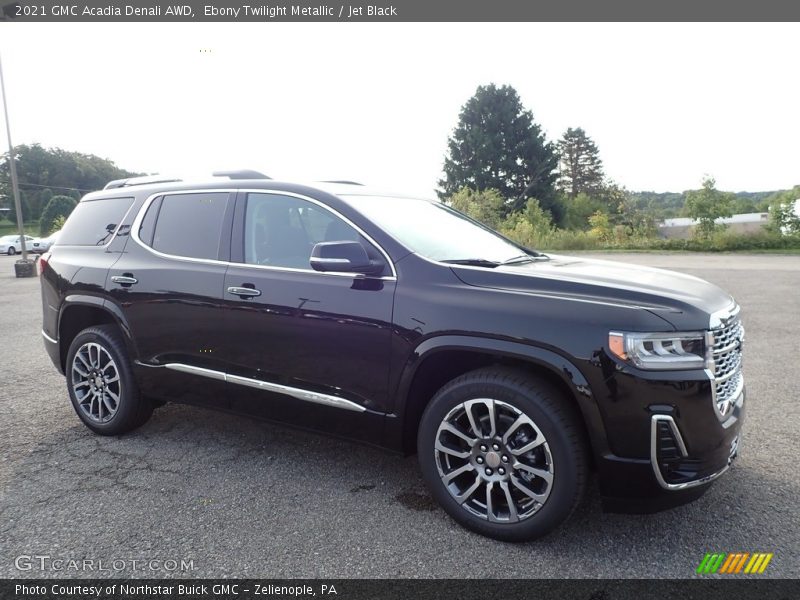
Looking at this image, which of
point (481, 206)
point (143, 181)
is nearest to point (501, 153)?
point (481, 206)

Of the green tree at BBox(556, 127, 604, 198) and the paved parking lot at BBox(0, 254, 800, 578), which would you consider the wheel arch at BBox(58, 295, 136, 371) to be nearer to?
the paved parking lot at BBox(0, 254, 800, 578)

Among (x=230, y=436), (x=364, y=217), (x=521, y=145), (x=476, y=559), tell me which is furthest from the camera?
(x=521, y=145)

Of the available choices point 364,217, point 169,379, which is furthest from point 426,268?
point 169,379

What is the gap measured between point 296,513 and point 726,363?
2312mm

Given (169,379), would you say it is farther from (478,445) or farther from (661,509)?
(661,509)

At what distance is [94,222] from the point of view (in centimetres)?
457

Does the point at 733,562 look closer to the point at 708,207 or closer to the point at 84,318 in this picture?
the point at 84,318

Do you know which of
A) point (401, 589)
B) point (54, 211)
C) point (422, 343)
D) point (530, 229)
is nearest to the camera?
point (401, 589)

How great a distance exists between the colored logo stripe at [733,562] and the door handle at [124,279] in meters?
3.79

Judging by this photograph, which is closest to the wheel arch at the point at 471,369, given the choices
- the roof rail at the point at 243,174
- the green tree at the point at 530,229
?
the roof rail at the point at 243,174

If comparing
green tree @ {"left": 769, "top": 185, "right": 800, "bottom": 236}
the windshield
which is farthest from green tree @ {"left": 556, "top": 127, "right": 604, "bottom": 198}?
the windshield

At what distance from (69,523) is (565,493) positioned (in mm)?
2552

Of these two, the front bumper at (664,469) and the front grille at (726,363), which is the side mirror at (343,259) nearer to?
the front bumper at (664,469)

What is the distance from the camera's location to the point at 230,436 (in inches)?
168
